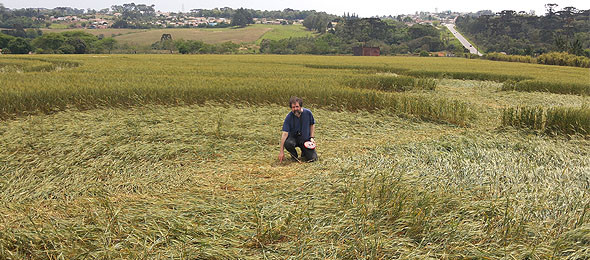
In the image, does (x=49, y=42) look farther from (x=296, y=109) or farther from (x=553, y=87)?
(x=553, y=87)

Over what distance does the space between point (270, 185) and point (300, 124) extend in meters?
1.40

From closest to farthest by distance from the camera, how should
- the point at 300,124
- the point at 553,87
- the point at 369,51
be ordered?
the point at 300,124
the point at 553,87
the point at 369,51

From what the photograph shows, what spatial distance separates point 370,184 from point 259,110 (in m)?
5.28

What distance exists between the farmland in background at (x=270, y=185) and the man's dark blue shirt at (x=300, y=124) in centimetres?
47

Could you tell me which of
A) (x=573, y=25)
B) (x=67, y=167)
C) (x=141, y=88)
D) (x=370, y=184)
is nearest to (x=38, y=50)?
(x=141, y=88)

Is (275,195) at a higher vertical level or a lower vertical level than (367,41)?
lower

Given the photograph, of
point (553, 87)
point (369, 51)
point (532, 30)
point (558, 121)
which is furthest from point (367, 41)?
point (558, 121)

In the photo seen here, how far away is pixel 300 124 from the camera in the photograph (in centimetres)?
504

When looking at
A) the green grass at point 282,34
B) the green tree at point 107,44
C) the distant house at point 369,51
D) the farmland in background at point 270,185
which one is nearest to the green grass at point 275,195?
the farmland in background at point 270,185

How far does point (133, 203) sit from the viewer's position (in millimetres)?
3395

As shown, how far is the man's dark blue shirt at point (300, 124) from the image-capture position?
4.98 metres

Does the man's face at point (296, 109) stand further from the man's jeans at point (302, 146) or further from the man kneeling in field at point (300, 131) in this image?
the man's jeans at point (302, 146)

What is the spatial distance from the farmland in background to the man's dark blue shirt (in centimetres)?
47

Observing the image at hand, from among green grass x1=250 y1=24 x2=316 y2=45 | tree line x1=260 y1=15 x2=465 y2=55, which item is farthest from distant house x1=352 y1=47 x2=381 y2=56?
green grass x1=250 y1=24 x2=316 y2=45
